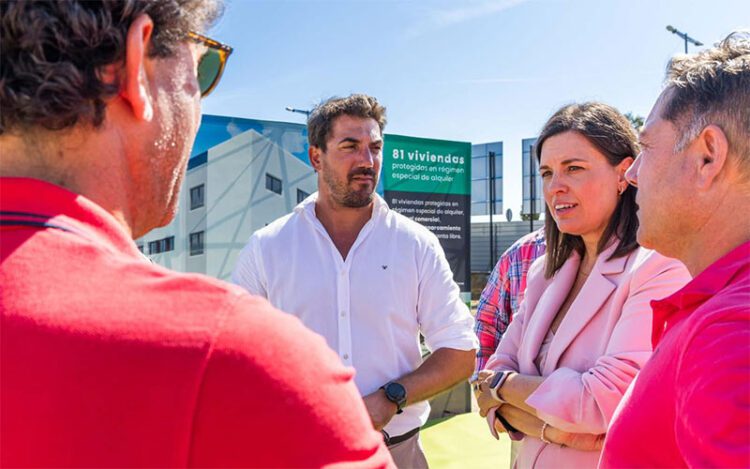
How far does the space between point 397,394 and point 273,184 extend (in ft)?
13.0

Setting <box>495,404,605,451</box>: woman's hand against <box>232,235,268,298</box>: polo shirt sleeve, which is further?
<box>232,235,268,298</box>: polo shirt sleeve

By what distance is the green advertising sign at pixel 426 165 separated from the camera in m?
6.44

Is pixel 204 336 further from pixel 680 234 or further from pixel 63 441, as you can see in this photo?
pixel 680 234

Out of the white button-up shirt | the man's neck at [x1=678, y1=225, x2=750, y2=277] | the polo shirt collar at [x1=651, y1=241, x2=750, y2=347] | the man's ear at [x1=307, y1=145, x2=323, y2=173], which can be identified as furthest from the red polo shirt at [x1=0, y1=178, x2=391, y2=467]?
the man's ear at [x1=307, y1=145, x2=323, y2=173]

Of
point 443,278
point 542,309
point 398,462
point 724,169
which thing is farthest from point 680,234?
point 398,462

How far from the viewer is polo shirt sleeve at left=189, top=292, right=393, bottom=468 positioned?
0.67 m

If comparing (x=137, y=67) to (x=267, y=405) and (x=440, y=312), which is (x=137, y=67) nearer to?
(x=267, y=405)

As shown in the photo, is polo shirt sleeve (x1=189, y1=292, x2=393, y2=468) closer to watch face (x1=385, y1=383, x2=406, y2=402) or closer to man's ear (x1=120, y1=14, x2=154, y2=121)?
man's ear (x1=120, y1=14, x2=154, y2=121)

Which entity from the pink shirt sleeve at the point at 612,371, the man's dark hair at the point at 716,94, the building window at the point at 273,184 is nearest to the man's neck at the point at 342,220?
the pink shirt sleeve at the point at 612,371

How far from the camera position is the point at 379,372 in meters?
2.88

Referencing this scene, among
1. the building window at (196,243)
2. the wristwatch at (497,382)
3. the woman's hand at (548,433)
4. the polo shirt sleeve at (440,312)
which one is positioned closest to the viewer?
the woman's hand at (548,433)

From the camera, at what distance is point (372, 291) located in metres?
2.96

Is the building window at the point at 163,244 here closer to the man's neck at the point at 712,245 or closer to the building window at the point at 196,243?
the building window at the point at 196,243

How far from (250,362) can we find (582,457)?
5.77 feet
